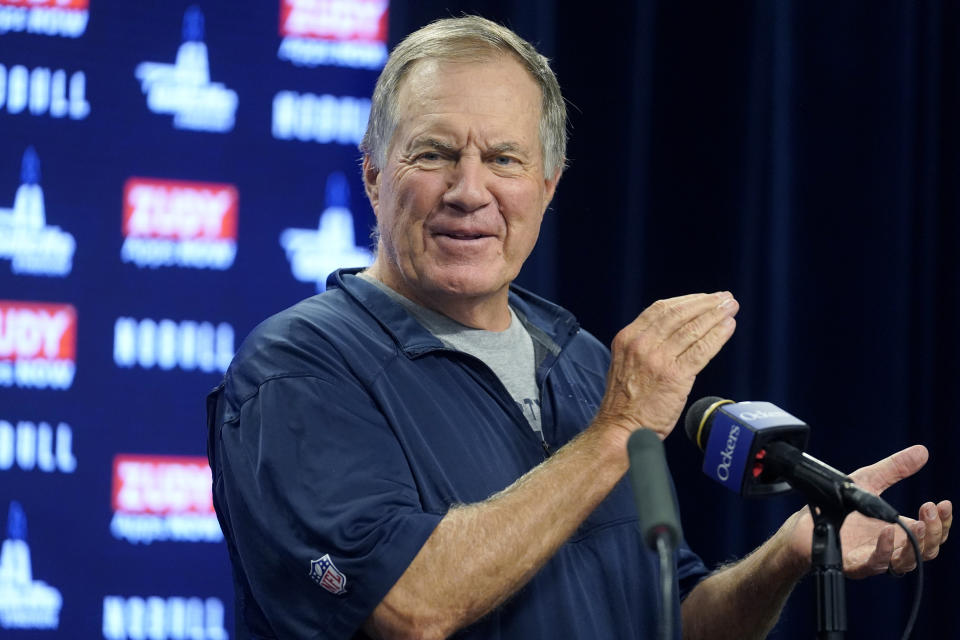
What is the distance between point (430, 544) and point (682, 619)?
65cm

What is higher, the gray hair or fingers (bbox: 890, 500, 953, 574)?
the gray hair

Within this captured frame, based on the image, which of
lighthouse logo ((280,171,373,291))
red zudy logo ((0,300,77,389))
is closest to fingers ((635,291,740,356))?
lighthouse logo ((280,171,373,291))

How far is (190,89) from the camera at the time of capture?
8.63ft

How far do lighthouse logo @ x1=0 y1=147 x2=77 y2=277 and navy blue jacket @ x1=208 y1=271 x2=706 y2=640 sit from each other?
1.01 metres

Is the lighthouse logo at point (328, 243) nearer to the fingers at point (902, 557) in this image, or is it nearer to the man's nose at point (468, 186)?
the man's nose at point (468, 186)

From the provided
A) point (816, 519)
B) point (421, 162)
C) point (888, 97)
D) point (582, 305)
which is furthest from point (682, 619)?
point (888, 97)

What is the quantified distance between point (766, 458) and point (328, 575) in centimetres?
54

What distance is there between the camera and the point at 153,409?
2.53 metres

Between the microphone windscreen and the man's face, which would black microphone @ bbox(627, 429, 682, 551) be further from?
the man's face

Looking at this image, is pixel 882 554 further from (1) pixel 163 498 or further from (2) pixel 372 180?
(1) pixel 163 498

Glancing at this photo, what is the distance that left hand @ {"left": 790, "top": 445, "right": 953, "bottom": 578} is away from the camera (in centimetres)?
154

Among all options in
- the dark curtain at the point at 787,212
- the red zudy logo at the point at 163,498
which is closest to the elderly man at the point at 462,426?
the red zudy logo at the point at 163,498

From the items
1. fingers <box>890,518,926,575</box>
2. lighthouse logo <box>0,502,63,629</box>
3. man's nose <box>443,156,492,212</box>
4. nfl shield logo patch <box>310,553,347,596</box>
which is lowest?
lighthouse logo <box>0,502,63,629</box>

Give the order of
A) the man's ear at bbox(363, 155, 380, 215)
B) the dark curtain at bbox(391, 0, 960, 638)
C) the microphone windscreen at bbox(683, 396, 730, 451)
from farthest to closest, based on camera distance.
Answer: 1. the dark curtain at bbox(391, 0, 960, 638)
2. the man's ear at bbox(363, 155, 380, 215)
3. the microphone windscreen at bbox(683, 396, 730, 451)
